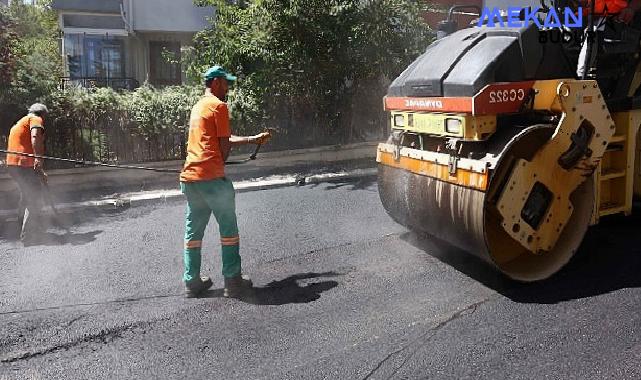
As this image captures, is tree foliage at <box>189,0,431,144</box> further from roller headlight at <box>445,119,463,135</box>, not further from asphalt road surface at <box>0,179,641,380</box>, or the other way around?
roller headlight at <box>445,119,463,135</box>

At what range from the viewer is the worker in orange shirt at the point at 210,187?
177 inches

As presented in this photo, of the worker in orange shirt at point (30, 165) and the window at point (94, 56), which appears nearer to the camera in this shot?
the worker in orange shirt at point (30, 165)

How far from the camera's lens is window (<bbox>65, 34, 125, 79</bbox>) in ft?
62.4

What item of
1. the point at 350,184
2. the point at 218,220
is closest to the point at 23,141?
the point at 218,220

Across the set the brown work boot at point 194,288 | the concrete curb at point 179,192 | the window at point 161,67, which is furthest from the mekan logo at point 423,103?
the window at point 161,67

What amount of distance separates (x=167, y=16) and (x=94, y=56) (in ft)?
9.54

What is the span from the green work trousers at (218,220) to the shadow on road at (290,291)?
0.24m

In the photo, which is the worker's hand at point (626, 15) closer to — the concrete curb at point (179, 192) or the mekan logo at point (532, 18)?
the mekan logo at point (532, 18)

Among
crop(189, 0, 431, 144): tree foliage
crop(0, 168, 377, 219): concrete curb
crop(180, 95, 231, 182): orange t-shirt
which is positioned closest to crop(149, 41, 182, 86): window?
crop(189, 0, 431, 144): tree foliage

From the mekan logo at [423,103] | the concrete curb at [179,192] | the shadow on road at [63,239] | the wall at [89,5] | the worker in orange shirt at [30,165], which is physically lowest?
the shadow on road at [63,239]

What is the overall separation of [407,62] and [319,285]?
7.26 metres

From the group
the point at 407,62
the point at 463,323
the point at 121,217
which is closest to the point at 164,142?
the point at 121,217

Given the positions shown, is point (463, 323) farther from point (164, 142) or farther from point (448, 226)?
point (164, 142)

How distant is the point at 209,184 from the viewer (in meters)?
4.50
